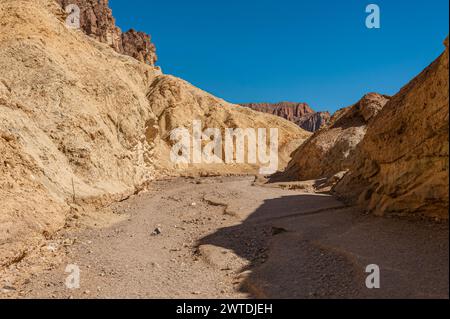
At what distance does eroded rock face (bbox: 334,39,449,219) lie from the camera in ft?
21.2

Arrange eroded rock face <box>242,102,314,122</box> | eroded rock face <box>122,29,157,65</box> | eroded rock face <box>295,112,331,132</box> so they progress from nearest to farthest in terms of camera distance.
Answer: eroded rock face <box>122,29,157,65</box> → eroded rock face <box>295,112,331,132</box> → eroded rock face <box>242,102,314,122</box>

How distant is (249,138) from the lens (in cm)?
4931

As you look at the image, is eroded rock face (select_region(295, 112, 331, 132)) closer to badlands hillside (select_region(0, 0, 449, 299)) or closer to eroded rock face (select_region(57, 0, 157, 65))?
eroded rock face (select_region(57, 0, 157, 65))

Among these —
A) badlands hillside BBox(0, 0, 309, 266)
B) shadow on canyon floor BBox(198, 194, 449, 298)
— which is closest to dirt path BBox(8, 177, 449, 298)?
shadow on canyon floor BBox(198, 194, 449, 298)

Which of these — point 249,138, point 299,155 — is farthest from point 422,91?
point 249,138

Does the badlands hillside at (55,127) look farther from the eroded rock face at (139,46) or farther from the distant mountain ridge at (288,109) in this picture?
the distant mountain ridge at (288,109)

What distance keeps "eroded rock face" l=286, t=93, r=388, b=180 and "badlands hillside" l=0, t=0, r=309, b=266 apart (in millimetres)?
10536

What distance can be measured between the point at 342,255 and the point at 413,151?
309cm

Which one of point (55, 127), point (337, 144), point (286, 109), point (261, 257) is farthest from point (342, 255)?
point (286, 109)

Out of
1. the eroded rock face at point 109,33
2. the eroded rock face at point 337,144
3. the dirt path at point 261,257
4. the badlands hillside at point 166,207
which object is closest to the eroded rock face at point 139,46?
the eroded rock face at point 109,33

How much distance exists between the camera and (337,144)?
70.2 ft

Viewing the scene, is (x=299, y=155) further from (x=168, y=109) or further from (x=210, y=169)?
(x=168, y=109)

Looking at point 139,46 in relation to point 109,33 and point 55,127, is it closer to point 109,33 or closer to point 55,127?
point 109,33
